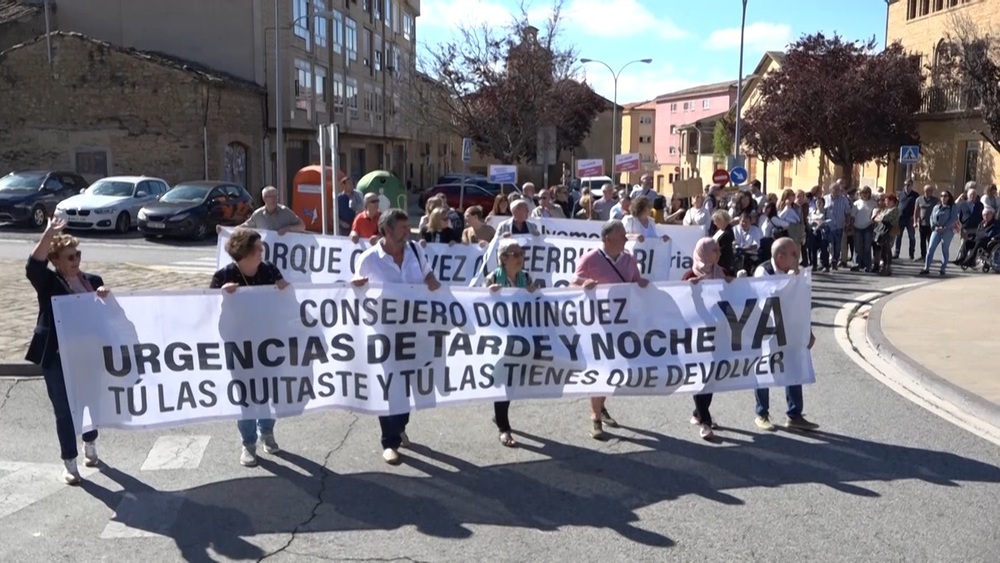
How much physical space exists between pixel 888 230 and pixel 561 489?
14850mm

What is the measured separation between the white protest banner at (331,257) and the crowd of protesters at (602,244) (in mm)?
167

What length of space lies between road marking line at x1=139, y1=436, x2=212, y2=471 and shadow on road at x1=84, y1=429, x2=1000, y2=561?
280mm

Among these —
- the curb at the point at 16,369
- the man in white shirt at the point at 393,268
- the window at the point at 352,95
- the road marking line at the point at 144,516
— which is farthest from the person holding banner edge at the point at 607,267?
the window at the point at 352,95

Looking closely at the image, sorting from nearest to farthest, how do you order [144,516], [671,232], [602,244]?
[144,516], [602,244], [671,232]

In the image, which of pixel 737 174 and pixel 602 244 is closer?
pixel 602 244

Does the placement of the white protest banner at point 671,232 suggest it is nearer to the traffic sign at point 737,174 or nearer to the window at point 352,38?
the traffic sign at point 737,174

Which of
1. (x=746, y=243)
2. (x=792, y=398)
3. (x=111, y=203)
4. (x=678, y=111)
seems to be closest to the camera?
(x=792, y=398)

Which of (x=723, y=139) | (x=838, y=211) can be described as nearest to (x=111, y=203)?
(x=838, y=211)

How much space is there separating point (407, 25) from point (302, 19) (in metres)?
24.7

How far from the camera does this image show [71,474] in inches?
240

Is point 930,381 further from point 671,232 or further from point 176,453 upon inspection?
point 176,453

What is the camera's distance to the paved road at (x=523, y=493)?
16.8 feet

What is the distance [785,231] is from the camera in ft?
52.9

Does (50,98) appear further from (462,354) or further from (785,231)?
(462,354)
